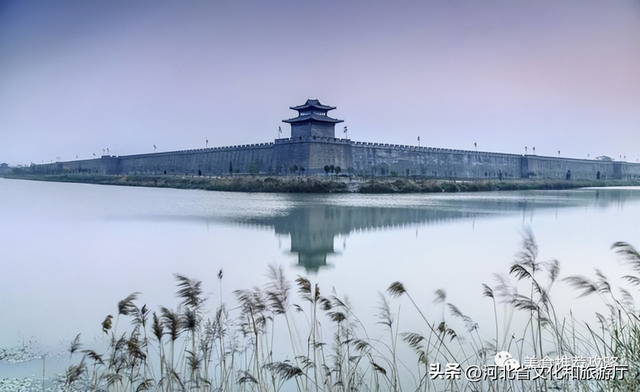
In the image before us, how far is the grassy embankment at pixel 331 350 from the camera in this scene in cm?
290

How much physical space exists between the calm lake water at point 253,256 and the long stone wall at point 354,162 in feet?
76.1

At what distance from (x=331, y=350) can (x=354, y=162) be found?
122 ft

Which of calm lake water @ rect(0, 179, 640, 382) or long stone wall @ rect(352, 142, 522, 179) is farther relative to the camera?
long stone wall @ rect(352, 142, 522, 179)

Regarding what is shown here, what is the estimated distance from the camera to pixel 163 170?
51.9 m

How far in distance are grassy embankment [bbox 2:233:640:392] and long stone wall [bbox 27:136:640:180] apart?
32.8 m

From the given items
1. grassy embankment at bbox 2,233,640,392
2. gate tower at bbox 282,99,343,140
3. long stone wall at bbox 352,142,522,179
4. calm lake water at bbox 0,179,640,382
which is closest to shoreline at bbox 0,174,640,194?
long stone wall at bbox 352,142,522,179

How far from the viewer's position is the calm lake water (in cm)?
526

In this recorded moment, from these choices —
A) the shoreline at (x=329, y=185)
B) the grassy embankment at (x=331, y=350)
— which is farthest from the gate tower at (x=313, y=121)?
the grassy embankment at (x=331, y=350)

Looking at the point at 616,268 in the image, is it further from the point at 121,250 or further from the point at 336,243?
the point at 121,250

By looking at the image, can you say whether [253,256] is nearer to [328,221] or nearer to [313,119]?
[328,221]

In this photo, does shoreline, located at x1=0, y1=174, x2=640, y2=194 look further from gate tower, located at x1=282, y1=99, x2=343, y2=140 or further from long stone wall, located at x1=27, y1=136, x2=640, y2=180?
gate tower, located at x1=282, y1=99, x2=343, y2=140

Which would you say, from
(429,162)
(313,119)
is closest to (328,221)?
(313,119)

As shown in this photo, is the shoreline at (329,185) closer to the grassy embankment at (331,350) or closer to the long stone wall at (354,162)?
the long stone wall at (354,162)

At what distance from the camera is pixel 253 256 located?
8.20 metres
